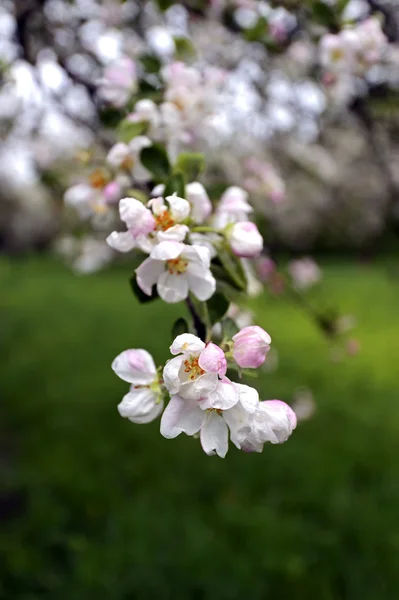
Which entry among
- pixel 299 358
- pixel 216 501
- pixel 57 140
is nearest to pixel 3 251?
pixel 299 358

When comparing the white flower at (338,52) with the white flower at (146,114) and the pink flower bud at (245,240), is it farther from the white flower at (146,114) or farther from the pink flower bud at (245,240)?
the pink flower bud at (245,240)

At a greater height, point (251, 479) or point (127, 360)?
point (127, 360)

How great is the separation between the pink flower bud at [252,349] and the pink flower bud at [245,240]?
0.62ft

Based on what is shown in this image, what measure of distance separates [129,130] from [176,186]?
0.25 metres

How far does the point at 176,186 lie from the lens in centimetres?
97

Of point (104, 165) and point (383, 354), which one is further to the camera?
point (383, 354)

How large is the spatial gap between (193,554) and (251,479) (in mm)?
930

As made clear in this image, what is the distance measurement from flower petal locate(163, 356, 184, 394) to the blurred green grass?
1.52 m

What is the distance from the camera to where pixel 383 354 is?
22.3ft

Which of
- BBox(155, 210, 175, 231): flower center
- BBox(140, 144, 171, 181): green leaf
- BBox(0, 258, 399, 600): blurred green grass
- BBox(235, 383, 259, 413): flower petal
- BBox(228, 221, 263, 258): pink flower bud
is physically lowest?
BBox(0, 258, 399, 600): blurred green grass

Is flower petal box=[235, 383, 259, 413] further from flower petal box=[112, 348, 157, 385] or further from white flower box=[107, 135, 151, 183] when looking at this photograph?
white flower box=[107, 135, 151, 183]

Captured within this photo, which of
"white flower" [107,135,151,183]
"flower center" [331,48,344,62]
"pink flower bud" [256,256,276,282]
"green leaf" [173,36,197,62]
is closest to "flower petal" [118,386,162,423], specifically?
"white flower" [107,135,151,183]

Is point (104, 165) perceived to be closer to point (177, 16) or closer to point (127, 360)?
point (127, 360)

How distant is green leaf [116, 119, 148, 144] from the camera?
1.15m
